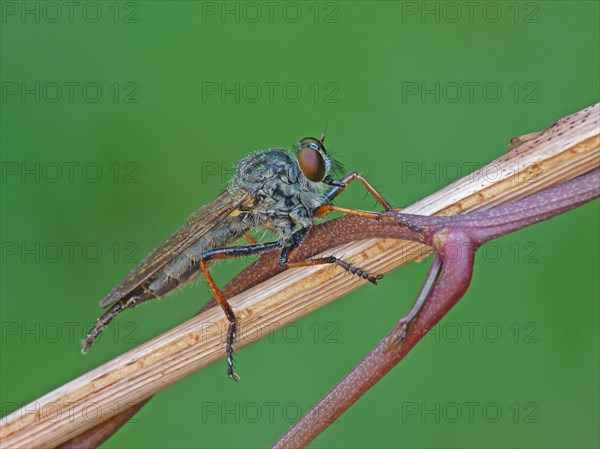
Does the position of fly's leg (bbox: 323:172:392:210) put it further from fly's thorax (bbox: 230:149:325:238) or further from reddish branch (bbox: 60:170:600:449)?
reddish branch (bbox: 60:170:600:449)

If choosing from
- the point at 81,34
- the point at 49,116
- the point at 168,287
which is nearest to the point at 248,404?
the point at 168,287

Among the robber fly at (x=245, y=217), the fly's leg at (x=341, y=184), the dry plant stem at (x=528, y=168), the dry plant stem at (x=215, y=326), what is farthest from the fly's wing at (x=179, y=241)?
the dry plant stem at (x=528, y=168)

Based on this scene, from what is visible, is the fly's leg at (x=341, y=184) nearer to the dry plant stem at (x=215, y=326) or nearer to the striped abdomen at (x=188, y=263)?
the striped abdomen at (x=188, y=263)

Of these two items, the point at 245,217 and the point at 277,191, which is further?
the point at 245,217

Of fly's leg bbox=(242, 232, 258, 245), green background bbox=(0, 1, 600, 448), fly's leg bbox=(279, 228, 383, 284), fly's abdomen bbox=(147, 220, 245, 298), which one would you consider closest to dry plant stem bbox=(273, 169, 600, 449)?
fly's leg bbox=(279, 228, 383, 284)

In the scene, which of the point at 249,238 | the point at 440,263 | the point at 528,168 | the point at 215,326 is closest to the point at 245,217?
the point at 249,238

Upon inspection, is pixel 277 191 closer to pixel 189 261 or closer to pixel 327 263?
pixel 189 261

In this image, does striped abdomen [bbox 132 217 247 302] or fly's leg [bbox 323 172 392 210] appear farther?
striped abdomen [bbox 132 217 247 302]
